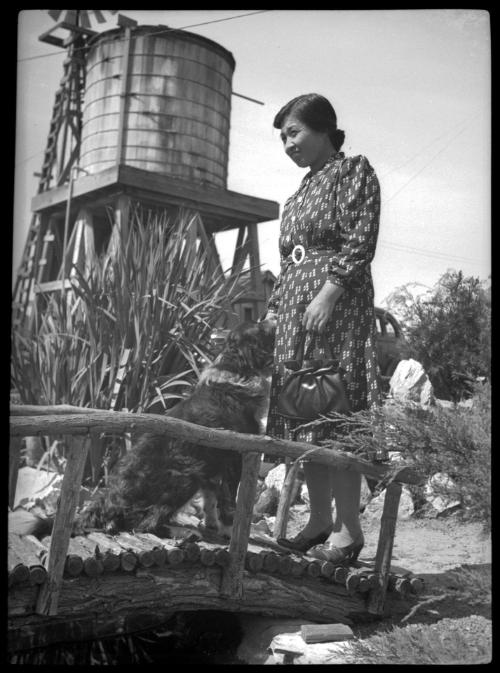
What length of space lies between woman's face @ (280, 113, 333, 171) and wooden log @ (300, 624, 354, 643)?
213cm

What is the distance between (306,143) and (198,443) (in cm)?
151

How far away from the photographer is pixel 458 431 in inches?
102

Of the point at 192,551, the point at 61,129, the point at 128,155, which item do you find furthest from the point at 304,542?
the point at 61,129

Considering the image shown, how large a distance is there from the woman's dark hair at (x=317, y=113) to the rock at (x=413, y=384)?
128 cm

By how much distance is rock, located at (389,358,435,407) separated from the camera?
3.62 metres

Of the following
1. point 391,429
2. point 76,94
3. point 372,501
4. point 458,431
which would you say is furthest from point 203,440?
point 76,94

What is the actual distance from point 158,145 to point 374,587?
9.52 feet

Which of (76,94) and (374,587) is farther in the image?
(76,94)

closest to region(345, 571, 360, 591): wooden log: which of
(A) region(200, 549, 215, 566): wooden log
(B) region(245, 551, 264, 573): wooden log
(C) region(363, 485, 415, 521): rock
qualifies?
(B) region(245, 551, 264, 573): wooden log

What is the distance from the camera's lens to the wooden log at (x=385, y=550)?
328 centimetres

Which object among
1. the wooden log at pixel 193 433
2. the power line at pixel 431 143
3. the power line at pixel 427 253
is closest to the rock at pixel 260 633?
the wooden log at pixel 193 433

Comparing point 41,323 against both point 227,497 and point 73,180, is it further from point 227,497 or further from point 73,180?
point 227,497

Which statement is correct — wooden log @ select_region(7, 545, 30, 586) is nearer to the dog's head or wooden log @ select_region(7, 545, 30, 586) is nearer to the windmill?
the windmill

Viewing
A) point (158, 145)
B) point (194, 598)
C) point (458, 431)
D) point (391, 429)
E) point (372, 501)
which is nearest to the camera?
point (458, 431)
